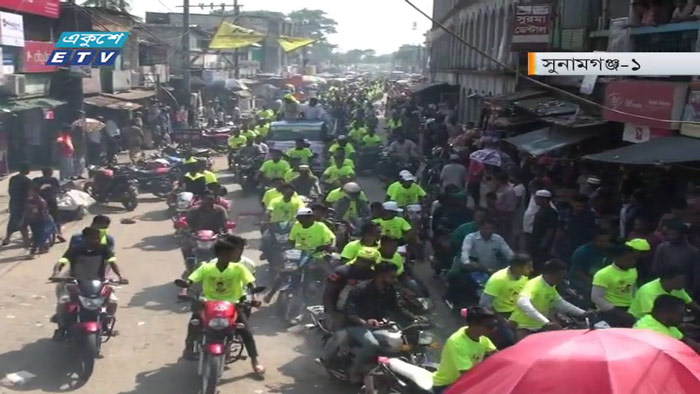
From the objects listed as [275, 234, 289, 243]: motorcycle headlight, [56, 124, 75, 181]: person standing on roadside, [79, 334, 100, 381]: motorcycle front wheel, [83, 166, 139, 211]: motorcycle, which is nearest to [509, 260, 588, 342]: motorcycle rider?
[79, 334, 100, 381]: motorcycle front wheel

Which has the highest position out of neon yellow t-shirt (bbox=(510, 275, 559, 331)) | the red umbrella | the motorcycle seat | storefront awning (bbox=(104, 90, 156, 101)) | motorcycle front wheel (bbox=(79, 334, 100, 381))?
the red umbrella

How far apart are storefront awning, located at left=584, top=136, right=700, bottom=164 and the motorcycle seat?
509 cm

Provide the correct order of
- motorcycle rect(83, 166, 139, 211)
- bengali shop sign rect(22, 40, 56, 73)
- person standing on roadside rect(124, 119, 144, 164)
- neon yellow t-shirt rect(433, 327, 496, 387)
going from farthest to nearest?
person standing on roadside rect(124, 119, 144, 164) → bengali shop sign rect(22, 40, 56, 73) → motorcycle rect(83, 166, 139, 211) → neon yellow t-shirt rect(433, 327, 496, 387)

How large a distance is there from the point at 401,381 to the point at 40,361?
13.9 ft

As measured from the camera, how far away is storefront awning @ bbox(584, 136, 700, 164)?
35.9 feet

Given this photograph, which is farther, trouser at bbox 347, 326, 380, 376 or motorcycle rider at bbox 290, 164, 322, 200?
motorcycle rider at bbox 290, 164, 322, 200

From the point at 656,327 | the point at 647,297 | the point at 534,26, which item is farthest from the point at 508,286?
the point at 534,26

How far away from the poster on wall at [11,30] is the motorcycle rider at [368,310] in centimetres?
1635

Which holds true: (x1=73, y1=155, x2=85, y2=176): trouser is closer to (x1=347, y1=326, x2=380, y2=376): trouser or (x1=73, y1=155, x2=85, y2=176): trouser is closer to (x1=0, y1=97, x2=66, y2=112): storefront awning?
(x1=0, y1=97, x2=66, y2=112): storefront awning

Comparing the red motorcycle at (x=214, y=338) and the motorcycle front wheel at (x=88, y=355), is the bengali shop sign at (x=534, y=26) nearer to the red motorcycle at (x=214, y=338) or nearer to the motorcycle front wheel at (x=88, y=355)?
the red motorcycle at (x=214, y=338)

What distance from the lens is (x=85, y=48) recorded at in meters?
21.5

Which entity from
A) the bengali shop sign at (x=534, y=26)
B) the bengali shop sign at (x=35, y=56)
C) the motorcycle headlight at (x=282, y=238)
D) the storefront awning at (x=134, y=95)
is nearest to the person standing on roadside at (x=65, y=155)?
the bengali shop sign at (x=35, y=56)

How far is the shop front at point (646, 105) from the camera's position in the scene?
12602 mm

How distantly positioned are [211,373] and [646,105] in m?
8.22
